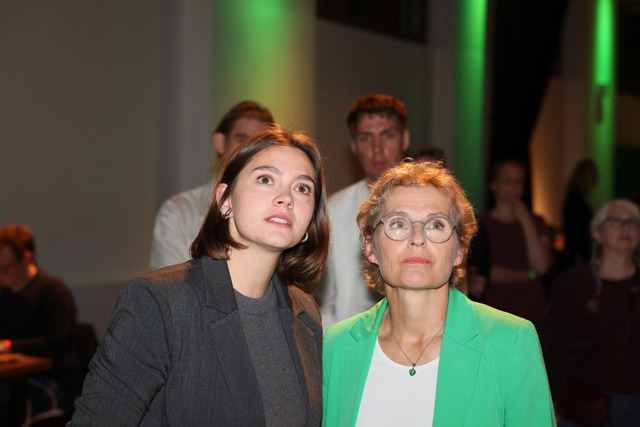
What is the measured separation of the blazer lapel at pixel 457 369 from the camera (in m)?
2.31

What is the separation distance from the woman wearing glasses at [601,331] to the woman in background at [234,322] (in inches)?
72.0

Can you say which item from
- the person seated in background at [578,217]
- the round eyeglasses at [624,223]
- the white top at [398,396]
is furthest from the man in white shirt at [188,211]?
the person seated in background at [578,217]

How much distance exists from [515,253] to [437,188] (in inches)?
129

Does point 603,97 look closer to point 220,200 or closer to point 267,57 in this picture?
point 267,57

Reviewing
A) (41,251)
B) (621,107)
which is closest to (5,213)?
(41,251)

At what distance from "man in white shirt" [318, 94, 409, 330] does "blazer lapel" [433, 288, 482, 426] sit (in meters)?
1.16

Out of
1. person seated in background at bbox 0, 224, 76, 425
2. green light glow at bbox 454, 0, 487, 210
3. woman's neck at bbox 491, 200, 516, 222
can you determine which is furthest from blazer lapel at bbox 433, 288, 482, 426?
green light glow at bbox 454, 0, 487, 210

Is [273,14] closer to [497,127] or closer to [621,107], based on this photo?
[497,127]

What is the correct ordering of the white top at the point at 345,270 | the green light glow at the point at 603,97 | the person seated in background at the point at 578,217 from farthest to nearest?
the green light glow at the point at 603,97
the person seated in background at the point at 578,217
the white top at the point at 345,270

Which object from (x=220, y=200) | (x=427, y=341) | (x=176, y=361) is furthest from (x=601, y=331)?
(x=176, y=361)

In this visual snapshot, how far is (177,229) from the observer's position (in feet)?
11.7

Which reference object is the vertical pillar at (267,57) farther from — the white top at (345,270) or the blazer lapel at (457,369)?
the blazer lapel at (457,369)

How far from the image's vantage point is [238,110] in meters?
3.78

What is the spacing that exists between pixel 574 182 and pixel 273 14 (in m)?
4.20
